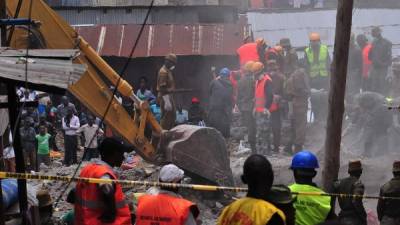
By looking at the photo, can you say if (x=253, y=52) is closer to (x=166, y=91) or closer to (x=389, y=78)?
(x=389, y=78)

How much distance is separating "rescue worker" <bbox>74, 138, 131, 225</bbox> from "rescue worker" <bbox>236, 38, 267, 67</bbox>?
12140mm

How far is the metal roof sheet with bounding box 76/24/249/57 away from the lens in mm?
21422

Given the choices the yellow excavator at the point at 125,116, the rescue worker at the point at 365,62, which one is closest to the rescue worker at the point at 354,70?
the rescue worker at the point at 365,62

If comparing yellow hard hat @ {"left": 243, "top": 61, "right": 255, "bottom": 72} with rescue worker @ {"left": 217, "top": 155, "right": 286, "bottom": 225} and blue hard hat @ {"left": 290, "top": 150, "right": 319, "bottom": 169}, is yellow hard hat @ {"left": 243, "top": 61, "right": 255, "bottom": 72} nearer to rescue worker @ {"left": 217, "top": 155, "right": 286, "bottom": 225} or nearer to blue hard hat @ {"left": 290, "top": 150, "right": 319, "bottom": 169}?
blue hard hat @ {"left": 290, "top": 150, "right": 319, "bottom": 169}

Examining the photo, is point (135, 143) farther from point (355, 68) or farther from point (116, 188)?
point (355, 68)

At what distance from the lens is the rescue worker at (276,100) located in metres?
16.4

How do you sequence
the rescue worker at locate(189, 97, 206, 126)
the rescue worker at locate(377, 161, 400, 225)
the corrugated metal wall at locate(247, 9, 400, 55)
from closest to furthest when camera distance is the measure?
the rescue worker at locate(377, 161, 400, 225) < the rescue worker at locate(189, 97, 206, 126) < the corrugated metal wall at locate(247, 9, 400, 55)

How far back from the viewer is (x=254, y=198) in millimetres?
4668

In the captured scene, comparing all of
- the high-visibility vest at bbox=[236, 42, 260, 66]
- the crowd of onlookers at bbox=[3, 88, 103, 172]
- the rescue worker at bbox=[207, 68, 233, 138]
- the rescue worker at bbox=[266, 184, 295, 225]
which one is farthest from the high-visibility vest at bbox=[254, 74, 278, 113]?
the rescue worker at bbox=[266, 184, 295, 225]

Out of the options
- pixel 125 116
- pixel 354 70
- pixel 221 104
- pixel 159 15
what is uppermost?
pixel 159 15

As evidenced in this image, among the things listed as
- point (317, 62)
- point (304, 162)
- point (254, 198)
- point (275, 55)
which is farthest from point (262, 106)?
point (254, 198)

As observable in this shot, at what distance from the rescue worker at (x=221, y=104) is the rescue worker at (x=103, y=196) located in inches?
415

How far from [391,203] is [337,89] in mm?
1592

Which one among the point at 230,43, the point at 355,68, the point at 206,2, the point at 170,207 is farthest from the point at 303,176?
the point at 206,2
